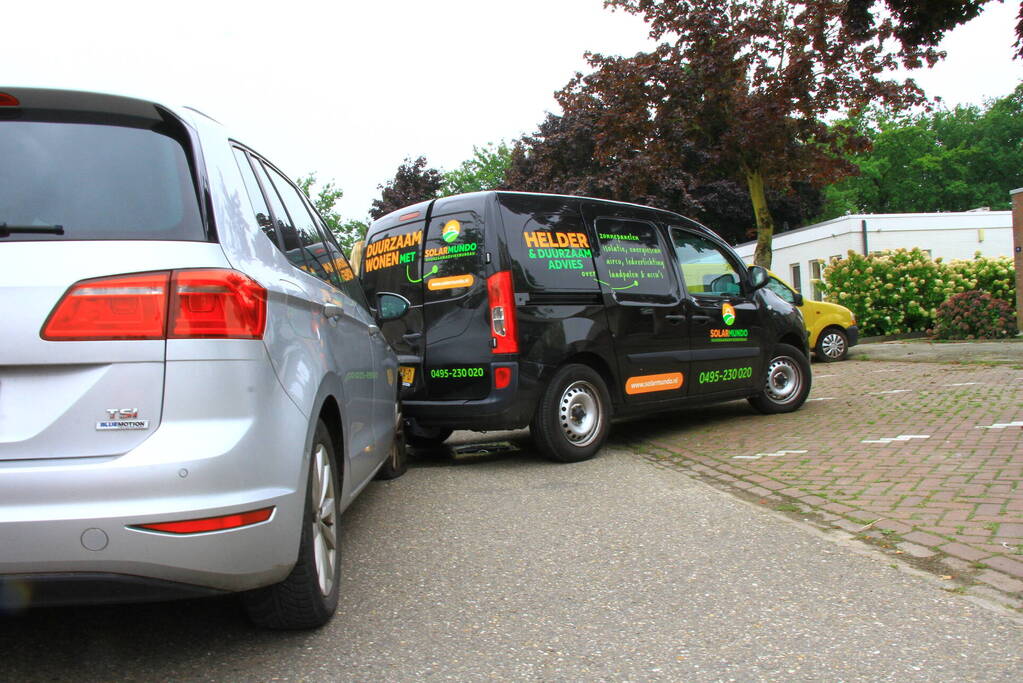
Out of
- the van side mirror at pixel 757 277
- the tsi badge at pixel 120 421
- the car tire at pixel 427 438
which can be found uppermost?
the van side mirror at pixel 757 277

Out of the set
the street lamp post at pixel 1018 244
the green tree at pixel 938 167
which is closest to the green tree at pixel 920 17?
the street lamp post at pixel 1018 244

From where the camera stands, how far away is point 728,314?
8.16 meters

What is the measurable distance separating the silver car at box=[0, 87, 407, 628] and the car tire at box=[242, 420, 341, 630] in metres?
0.01

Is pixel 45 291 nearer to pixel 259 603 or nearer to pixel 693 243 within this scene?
pixel 259 603

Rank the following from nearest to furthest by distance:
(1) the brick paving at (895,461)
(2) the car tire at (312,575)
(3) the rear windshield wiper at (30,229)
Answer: (3) the rear windshield wiper at (30,229)
(2) the car tire at (312,575)
(1) the brick paving at (895,461)

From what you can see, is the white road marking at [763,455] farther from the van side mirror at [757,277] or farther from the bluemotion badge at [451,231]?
the bluemotion badge at [451,231]

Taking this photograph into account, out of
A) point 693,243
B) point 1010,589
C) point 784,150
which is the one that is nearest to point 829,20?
point 784,150

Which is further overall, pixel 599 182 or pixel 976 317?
pixel 599 182

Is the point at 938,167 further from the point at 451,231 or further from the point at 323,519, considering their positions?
the point at 323,519

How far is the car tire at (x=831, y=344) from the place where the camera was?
16188 millimetres

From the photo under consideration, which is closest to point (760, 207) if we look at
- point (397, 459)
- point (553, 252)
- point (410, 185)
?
point (553, 252)

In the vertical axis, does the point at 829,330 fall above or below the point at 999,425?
above

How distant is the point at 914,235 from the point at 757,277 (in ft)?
82.4

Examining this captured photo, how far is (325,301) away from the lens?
3684 millimetres
